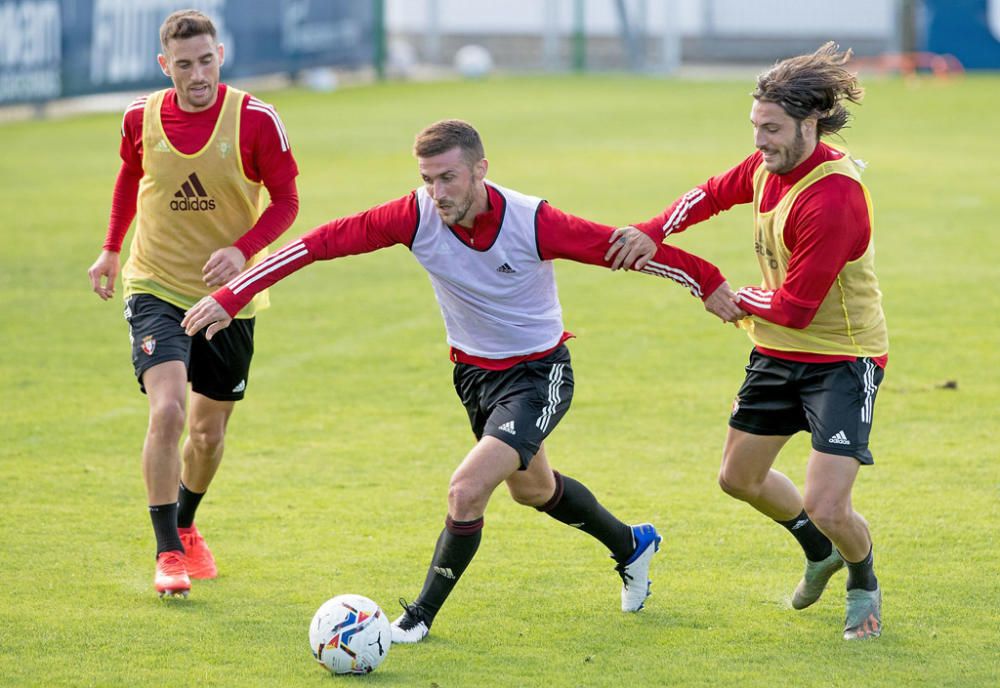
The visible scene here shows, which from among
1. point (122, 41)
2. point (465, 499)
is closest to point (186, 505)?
point (465, 499)

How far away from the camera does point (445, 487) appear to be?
7.87m

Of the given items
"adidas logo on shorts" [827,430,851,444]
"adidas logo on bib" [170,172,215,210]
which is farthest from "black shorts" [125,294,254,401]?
"adidas logo on shorts" [827,430,851,444]

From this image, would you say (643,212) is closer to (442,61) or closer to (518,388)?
(518,388)

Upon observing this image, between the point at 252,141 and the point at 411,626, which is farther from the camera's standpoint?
the point at 252,141

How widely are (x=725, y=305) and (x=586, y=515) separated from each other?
107 centimetres

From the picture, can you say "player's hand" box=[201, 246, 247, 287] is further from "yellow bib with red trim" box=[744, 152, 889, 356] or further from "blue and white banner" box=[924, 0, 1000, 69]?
"blue and white banner" box=[924, 0, 1000, 69]

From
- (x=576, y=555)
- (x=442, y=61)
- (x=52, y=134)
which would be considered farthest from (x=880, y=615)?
(x=442, y=61)

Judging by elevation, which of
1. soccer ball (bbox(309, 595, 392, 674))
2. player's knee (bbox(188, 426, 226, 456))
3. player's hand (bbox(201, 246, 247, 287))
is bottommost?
soccer ball (bbox(309, 595, 392, 674))

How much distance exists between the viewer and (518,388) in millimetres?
5922

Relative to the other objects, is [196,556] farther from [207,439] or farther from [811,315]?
[811,315]

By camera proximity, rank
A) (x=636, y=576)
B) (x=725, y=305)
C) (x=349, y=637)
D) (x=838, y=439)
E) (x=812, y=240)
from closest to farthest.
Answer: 1. (x=349, y=637)
2. (x=812, y=240)
3. (x=838, y=439)
4. (x=725, y=305)
5. (x=636, y=576)

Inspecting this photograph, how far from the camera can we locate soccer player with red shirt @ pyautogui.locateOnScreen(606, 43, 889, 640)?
219 inches

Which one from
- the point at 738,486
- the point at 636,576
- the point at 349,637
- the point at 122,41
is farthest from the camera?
the point at 122,41

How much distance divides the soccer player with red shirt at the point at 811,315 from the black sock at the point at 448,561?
110 cm
